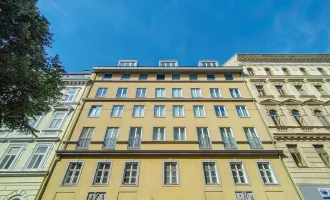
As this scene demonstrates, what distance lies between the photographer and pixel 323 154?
596 inches

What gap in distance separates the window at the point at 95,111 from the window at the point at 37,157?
500 centimetres

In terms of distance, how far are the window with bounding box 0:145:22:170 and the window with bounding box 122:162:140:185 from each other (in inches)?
382

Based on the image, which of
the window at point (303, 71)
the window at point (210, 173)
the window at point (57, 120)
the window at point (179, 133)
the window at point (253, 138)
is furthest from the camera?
the window at point (303, 71)

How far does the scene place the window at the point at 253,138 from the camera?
15.9 meters

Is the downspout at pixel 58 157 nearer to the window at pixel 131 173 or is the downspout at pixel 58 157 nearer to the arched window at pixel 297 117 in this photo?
the window at pixel 131 173

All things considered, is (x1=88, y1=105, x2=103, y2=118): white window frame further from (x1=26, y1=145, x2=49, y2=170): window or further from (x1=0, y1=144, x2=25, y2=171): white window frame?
(x1=0, y1=144, x2=25, y2=171): white window frame

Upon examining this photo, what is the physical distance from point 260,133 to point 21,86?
1979cm

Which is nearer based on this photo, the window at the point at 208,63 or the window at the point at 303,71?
the window at the point at 303,71

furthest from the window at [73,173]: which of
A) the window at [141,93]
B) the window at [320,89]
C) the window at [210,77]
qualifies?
the window at [320,89]

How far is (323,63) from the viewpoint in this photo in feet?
78.0

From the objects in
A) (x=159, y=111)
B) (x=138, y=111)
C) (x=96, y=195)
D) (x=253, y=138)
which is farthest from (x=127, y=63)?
(x=253, y=138)

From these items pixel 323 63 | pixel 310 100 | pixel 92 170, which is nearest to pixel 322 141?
pixel 310 100

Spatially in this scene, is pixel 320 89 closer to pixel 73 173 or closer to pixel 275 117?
pixel 275 117

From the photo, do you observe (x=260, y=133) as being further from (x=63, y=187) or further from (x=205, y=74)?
(x=63, y=187)
